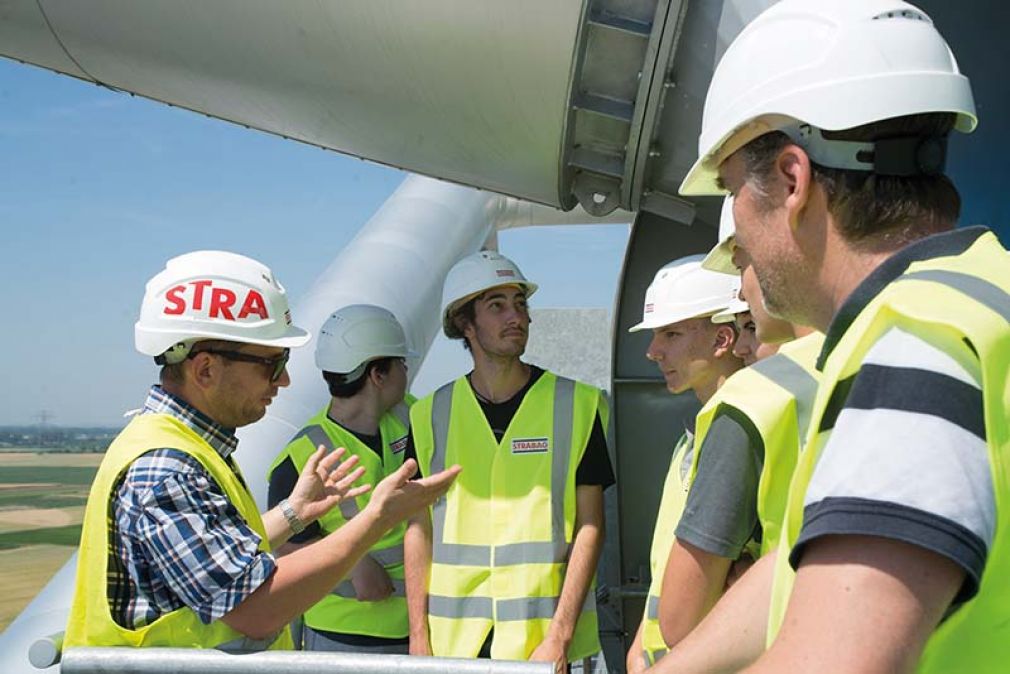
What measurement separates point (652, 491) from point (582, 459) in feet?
4.60

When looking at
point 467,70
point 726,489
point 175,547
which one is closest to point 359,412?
point 467,70

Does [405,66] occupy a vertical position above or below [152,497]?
above

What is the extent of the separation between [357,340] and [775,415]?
2776mm

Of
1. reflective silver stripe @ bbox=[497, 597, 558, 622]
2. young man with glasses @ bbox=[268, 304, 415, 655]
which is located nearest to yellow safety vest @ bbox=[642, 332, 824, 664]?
reflective silver stripe @ bbox=[497, 597, 558, 622]

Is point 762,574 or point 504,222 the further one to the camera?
point 504,222

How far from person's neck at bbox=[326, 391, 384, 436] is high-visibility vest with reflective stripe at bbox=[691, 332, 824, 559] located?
2.44m

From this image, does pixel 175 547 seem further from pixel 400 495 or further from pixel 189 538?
pixel 400 495

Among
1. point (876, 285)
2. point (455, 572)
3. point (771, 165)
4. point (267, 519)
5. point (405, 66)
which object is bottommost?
point (455, 572)

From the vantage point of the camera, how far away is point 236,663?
1.84 metres

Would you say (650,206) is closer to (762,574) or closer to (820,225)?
(762,574)

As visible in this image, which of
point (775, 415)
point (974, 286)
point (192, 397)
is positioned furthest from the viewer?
point (192, 397)

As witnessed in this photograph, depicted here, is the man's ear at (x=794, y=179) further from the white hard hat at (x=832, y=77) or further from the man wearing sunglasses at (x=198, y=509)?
the man wearing sunglasses at (x=198, y=509)

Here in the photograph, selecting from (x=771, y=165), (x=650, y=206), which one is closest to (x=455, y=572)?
(x=650, y=206)

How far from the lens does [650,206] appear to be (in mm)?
3945
